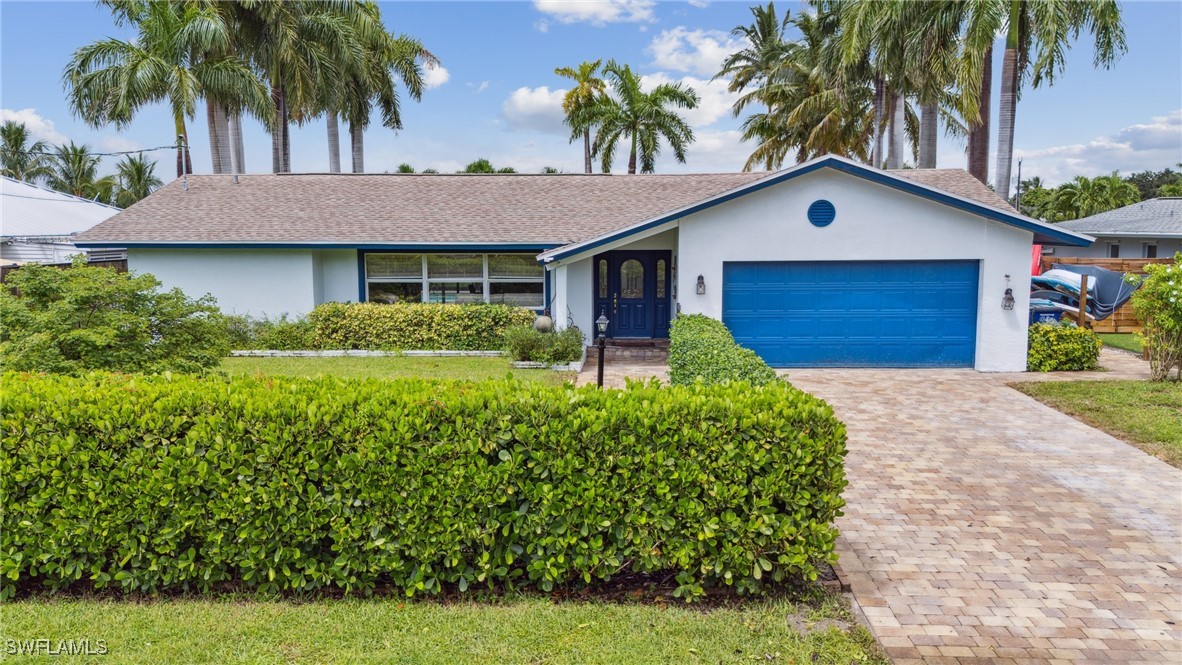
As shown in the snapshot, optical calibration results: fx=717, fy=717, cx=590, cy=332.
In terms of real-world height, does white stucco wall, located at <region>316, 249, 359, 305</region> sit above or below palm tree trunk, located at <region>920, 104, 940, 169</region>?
below

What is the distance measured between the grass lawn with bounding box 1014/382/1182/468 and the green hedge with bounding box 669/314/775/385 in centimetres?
508

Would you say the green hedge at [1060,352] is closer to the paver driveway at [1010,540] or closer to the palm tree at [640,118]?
the paver driveway at [1010,540]

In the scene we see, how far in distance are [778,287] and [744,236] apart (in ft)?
3.98

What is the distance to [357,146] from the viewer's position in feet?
111

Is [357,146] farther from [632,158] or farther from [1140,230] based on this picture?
[1140,230]

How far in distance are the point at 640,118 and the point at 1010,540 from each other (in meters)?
27.1

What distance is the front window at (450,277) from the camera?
56.6 ft

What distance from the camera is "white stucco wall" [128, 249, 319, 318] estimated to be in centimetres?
1655

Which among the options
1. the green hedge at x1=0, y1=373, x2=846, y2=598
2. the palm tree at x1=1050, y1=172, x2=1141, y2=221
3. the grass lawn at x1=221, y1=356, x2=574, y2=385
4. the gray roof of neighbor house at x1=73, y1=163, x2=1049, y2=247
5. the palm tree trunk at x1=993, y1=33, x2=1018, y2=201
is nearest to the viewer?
the green hedge at x1=0, y1=373, x2=846, y2=598

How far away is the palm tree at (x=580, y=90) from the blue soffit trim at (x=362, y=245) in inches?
740

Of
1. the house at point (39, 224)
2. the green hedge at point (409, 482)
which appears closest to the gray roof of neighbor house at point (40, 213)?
the house at point (39, 224)

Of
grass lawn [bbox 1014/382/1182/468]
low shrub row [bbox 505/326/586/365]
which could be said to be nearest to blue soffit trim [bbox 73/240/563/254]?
low shrub row [bbox 505/326/586/365]

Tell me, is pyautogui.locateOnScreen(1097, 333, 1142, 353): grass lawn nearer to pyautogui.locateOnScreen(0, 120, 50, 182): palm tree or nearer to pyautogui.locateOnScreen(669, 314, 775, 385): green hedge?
pyautogui.locateOnScreen(669, 314, 775, 385): green hedge

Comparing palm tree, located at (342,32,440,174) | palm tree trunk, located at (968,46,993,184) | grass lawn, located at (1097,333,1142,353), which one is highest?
palm tree, located at (342,32,440,174)
